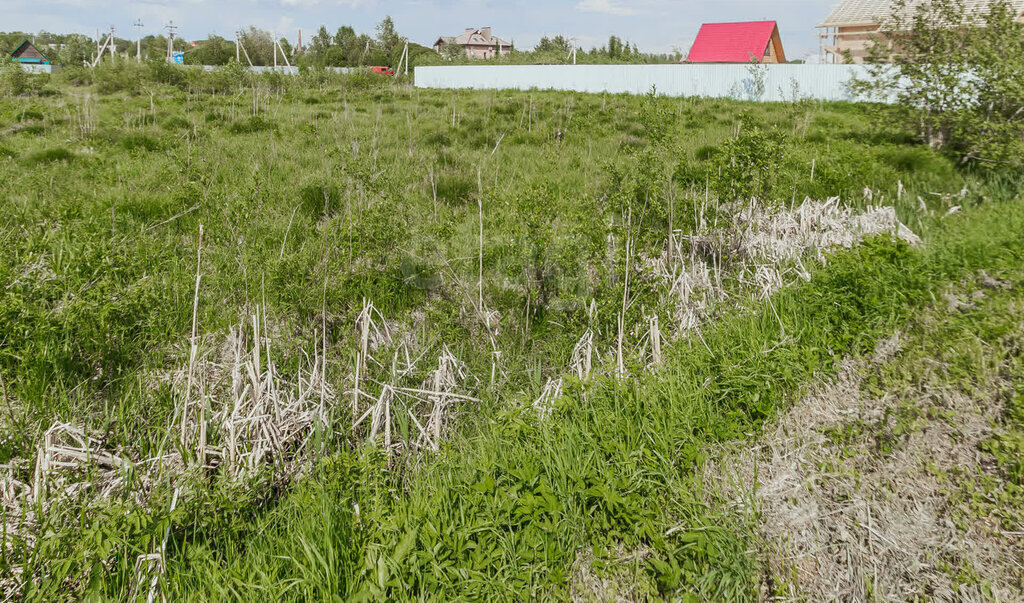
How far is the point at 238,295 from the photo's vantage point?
17.4 ft

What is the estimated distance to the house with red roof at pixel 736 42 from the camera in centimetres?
4012

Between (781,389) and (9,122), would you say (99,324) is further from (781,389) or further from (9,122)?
(9,122)

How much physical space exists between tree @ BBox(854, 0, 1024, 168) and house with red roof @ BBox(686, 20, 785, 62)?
31.7 meters

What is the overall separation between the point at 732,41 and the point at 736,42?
34 centimetres

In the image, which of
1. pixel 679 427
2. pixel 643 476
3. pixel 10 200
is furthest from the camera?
pixel 10 200

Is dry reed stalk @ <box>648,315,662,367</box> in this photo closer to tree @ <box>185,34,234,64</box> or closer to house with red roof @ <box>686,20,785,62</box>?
house with red roof @ <box>686,20,785,62</box>

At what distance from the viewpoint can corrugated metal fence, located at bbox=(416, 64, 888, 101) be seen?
21.0 meters

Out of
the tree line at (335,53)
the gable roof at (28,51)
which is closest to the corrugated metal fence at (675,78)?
the tree line at (335,53)

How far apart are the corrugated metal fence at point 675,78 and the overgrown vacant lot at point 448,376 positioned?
13.5 meters

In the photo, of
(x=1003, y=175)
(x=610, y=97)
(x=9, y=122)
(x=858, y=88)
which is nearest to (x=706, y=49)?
(x=610, y=97)

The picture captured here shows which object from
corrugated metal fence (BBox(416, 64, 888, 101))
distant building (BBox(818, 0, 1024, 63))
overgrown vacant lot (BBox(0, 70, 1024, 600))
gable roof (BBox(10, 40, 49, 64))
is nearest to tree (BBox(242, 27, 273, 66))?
corrugated metal fence (BBox(416, 64, 888, 101))

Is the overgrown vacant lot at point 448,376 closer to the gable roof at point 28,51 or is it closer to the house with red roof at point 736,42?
the house with red roof at point 736,42

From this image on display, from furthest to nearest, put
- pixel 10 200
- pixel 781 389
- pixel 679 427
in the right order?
pixel 10 200 < pixel 781 389 < pixel 679 427

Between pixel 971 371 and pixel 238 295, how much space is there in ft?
18.1
